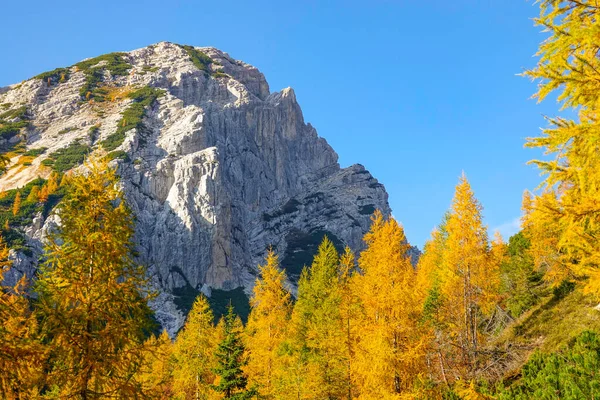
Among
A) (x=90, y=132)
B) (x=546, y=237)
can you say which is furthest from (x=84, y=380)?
(x=90, y=132)

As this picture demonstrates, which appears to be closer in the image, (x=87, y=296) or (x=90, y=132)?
(x=87, y=296)

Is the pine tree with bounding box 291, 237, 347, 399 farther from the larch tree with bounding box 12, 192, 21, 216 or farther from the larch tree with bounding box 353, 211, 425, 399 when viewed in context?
the larch tree with bounding box 12, 192, 21, 216

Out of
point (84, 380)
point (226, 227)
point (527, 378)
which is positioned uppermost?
point (226, 227)

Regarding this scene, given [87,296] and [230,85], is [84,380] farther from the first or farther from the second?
[230,85]

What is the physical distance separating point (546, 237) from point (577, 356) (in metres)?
14.9

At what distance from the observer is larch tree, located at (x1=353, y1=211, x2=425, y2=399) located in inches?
589

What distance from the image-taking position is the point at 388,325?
51.3 ft

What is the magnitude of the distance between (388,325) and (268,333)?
1260 centimetres

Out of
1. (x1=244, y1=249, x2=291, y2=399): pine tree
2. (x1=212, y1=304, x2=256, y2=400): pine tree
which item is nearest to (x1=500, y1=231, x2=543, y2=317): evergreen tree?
(x1=244, y1=249, x2=291, y2=399): pine tree

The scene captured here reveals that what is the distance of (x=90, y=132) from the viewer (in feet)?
468

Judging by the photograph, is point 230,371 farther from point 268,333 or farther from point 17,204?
point 17,204

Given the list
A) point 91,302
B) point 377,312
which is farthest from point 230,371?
point 91,302

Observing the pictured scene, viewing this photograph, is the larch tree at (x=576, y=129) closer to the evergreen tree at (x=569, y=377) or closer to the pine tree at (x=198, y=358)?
the evergreen tree at (x=569, y=377)

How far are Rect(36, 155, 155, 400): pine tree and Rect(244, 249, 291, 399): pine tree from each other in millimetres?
16189
